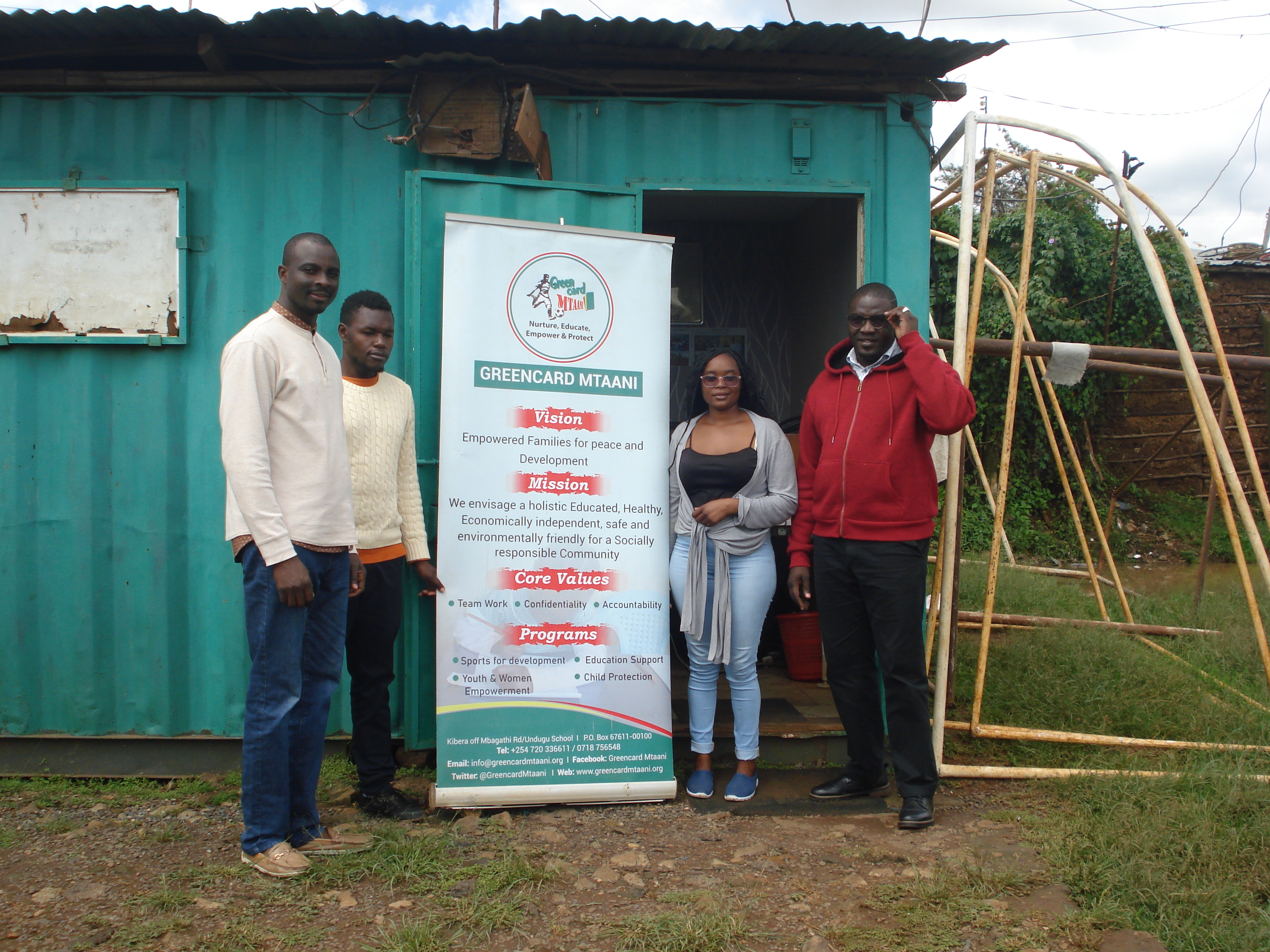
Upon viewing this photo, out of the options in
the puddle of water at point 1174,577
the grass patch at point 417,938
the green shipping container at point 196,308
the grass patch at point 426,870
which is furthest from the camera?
the puddle of water at point 1174,577

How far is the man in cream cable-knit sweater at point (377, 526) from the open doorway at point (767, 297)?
177 centimetres

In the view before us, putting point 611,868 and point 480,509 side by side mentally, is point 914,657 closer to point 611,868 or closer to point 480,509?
point 611,868

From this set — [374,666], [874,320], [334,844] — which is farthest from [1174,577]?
[334,844]

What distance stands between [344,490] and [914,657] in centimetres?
238

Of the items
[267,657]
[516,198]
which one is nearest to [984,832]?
[267,657]

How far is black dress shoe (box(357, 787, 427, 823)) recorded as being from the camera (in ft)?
11.7

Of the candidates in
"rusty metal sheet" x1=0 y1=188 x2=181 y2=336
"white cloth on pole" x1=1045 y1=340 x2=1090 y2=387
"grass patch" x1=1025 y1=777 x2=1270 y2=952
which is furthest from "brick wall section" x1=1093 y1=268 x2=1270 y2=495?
"rusty metal sheet" x1=0 y1=188 x2=181 y2=336

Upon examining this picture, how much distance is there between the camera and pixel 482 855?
326 centimetres

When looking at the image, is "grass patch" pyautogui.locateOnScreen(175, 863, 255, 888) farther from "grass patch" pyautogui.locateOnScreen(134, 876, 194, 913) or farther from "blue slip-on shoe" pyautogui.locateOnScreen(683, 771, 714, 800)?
"blue slip-on shoe" pyautogui.locateOnScreen(683, 771, 714, 800)

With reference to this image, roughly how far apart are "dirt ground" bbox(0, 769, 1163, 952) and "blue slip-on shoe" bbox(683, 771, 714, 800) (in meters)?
0.06

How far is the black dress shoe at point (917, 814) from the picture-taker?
356 centimetres

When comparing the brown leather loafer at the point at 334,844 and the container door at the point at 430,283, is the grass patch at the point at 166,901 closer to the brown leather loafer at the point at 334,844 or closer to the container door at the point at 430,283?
the brown leather loafer at the point at 334,844

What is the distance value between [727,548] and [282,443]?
1.86 metres

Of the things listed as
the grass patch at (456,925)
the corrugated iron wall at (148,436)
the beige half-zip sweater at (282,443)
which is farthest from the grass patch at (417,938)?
the corrugated iron wall at (148,436)
